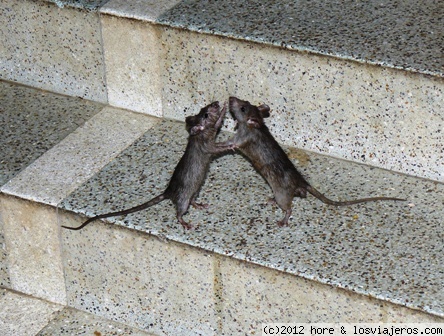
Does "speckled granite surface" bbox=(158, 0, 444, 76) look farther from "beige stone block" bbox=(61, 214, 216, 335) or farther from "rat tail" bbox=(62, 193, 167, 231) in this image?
"beige stone block" bbox=(61, 214, 216, 335)

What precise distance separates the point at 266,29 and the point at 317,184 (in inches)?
25.8

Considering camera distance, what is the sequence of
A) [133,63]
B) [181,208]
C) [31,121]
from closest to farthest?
[181,208], [133,63], [31,121]

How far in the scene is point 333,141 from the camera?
363cm

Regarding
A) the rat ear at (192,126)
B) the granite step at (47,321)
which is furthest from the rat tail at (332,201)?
the granite step at (47,321)

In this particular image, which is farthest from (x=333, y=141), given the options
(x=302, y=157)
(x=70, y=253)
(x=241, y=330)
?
(x=70, y=253)

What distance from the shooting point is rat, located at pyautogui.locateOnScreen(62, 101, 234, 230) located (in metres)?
3.37

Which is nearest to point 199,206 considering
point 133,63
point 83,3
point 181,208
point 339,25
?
point 181,208

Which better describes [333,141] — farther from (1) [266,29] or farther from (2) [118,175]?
(2) [118,175]

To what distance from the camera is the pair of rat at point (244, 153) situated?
3.36 m

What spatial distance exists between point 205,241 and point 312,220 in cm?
39

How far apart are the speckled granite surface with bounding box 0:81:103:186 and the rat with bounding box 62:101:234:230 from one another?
0.50 metres

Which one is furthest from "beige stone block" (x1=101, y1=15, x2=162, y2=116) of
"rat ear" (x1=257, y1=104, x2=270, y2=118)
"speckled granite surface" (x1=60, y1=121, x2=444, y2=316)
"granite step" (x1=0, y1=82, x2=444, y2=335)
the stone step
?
"rat ear" (x1=257, y1=104, x2=270, y2=118)

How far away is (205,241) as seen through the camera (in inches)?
128

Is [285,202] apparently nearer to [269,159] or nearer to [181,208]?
[269,159]
